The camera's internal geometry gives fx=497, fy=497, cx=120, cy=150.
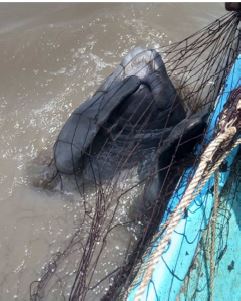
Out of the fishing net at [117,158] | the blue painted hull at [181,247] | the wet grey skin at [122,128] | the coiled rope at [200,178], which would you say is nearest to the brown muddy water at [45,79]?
the fishing net at [117,158]

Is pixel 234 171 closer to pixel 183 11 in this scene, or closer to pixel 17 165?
pixel 17 165

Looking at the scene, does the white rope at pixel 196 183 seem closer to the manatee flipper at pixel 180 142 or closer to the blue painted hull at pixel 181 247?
the blue painted hull at pixel 181 247

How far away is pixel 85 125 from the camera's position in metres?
3.76

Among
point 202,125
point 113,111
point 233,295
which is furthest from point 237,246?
point 113,111

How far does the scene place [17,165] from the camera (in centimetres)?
434

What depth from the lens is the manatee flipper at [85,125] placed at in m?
3.72

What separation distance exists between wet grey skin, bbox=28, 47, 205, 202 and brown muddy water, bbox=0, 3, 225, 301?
373mm

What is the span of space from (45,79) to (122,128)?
161 cm

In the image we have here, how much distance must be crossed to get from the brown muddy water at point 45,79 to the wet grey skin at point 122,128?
0.37 meters

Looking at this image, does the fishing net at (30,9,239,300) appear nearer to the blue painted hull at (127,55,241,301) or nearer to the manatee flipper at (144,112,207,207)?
the manatee flipper at (144,112,207,207)

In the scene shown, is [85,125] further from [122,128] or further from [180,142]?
[180,142]

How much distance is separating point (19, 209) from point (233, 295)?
73.6 inches

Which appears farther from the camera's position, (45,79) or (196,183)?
(45,79)

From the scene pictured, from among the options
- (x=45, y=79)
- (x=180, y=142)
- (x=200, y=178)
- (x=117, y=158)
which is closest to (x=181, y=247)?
(x=200, y=178)
